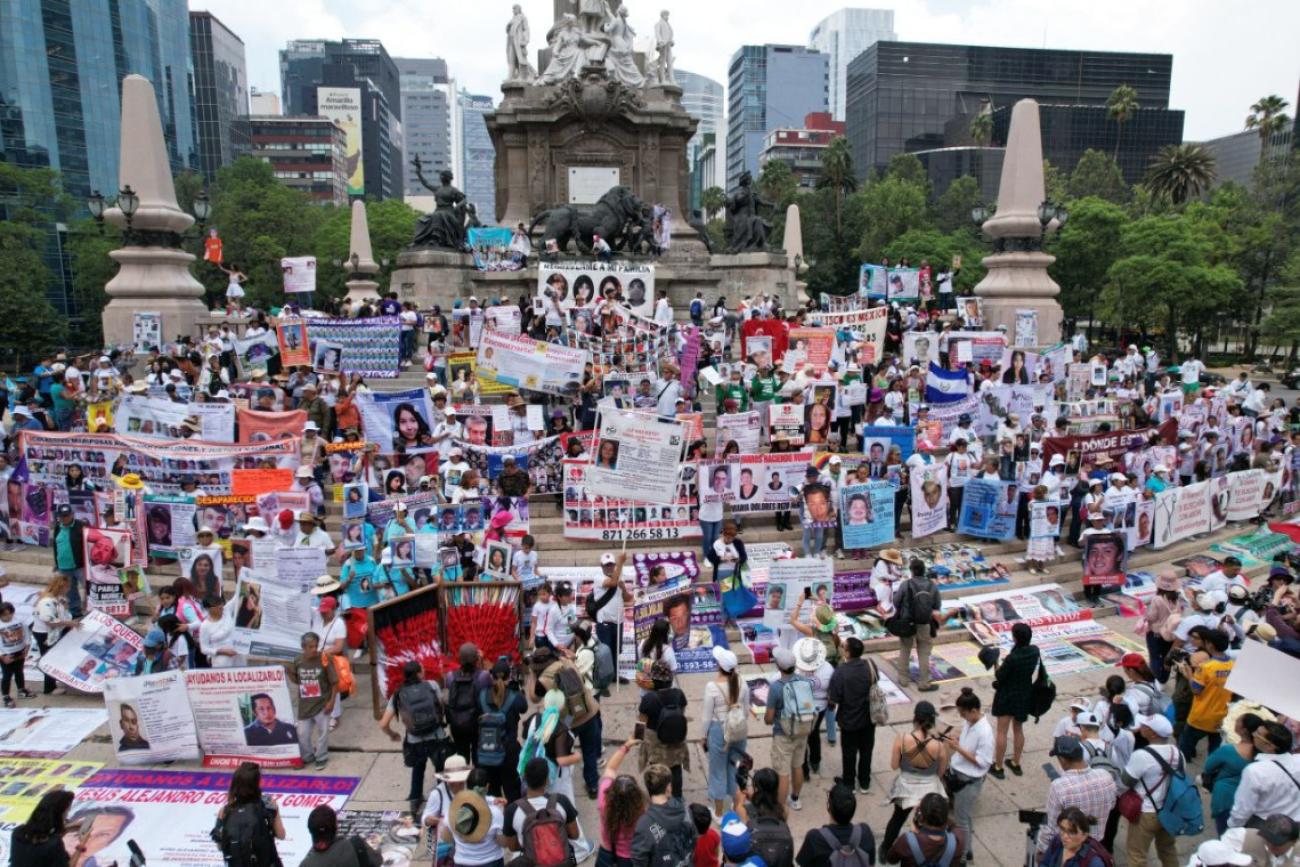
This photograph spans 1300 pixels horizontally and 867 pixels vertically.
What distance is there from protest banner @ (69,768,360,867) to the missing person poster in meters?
0.20

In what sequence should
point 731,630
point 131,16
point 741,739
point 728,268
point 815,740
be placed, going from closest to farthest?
point 741,739
point 815,740
point 731,630
point 728,268
point 131,16

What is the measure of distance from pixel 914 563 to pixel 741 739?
125 inches

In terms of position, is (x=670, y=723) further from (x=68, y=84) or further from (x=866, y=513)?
(x=68, y=84)

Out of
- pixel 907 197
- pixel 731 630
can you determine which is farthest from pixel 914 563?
pixel 907 197

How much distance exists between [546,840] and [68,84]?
310ft

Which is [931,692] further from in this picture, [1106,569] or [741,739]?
[1106,569]

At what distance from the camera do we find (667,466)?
11.5 metres

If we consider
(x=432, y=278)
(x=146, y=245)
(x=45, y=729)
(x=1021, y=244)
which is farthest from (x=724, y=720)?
(x=1021, y=244)

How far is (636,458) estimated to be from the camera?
1152 centimetres

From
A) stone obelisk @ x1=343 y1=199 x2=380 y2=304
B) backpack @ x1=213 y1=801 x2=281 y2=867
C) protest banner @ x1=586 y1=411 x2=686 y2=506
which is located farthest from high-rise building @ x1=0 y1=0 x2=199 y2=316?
backpack @ x1=213 y1=801 x2=281 y2=867

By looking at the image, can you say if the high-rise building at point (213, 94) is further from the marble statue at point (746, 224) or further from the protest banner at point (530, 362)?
the protest banner at point (530, 362)

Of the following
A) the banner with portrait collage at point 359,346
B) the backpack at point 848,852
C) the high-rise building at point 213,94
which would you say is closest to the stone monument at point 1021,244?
the banner with portrait collage at point 359,346

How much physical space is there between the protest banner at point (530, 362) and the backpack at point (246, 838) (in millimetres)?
10760

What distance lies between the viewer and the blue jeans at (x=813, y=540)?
12.0 meters
